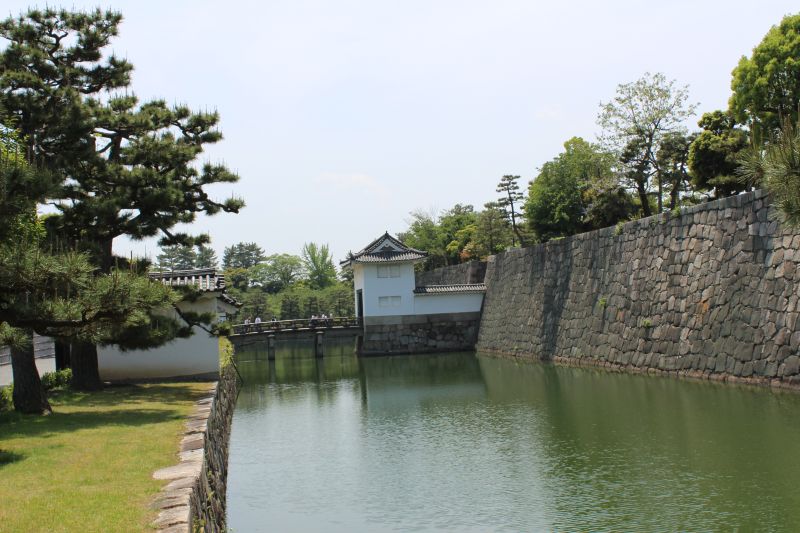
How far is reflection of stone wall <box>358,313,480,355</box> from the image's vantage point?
24.6 m

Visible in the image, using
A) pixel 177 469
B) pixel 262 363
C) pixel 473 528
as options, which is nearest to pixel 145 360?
pixel 177 469

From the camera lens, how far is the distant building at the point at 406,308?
80.7 feet

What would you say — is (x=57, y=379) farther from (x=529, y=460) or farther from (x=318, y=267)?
(x=318, y=267)

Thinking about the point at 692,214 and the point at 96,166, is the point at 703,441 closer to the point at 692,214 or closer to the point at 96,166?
the point at 692,214

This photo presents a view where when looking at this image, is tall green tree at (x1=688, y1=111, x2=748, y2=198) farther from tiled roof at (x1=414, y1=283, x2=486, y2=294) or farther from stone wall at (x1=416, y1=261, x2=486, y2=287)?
stone wall at (x1=416, y1=261, x2=486, y2=287)

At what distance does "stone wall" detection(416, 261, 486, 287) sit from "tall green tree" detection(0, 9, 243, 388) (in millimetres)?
16917

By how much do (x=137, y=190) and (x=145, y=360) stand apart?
3854 mm

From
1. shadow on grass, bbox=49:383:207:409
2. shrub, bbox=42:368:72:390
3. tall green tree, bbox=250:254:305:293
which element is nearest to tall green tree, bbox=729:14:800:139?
shadow on grass, bbox=49:383:207:409

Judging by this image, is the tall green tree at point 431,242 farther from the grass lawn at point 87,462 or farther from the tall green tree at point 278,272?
the grass lawn at point 87,462

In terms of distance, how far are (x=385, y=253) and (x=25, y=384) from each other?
17.0 m

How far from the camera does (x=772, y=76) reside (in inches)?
638

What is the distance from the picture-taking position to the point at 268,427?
11195mm

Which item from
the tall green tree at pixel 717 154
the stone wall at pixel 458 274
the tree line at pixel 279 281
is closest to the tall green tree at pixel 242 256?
the tree line at pixel 279 281

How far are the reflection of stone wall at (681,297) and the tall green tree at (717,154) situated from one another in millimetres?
2815
